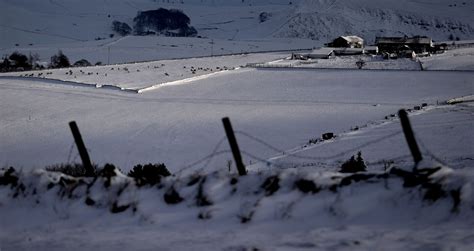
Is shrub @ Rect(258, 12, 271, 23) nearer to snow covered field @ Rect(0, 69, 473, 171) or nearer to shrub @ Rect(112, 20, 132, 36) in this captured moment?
shrub @ Rect(112, 20, 132, 36)

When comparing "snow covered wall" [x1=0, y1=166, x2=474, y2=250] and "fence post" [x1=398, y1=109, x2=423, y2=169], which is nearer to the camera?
"snow covered wall" [x1=0, y1=166, x2=474, y2=250]

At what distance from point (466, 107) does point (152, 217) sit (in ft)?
85.3

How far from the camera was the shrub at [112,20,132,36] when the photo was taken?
146 meters

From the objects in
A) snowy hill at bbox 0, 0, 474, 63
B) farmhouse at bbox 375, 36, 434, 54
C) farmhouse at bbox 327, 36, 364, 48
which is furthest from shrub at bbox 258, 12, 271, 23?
farmhouse at bbox 375, 36, 434, 54

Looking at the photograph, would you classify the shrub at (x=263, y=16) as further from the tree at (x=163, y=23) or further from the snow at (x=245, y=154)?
the snow at (x=245, y=154)

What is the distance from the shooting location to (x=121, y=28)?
148625 mm

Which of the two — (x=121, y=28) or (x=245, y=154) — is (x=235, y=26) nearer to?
(x=121, y=28)

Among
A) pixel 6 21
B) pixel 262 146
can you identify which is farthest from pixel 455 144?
pixel 6 21

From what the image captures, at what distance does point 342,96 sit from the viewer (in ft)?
134

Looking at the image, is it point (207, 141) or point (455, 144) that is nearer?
point (455, 144)

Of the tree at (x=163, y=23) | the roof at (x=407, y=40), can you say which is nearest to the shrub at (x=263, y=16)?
the tree at (x=163, y=23)

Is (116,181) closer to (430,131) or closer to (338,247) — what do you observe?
(338,247)

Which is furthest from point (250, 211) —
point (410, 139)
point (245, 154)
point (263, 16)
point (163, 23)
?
point (263, 16)

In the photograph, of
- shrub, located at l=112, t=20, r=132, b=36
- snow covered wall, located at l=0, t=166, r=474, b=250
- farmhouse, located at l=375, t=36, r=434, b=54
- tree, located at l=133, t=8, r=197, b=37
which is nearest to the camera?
snow covered wall, located at l=0, t=166, r=474, b=250
